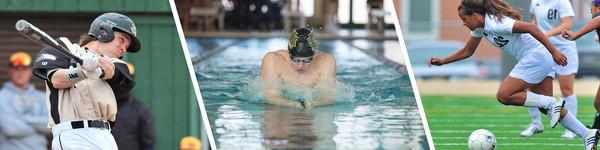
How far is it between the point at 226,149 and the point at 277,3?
8.43 metres

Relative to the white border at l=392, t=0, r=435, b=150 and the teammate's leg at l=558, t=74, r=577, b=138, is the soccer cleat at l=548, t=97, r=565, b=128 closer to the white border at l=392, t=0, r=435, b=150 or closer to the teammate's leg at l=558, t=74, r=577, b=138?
the white border at l=392, t=0, r=435, b=150

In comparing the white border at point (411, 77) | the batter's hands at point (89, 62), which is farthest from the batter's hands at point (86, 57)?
the white border at point (411, 77)

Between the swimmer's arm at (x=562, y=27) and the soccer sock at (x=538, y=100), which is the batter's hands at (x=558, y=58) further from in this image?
the swimmer's arm at (x=562, y=27)

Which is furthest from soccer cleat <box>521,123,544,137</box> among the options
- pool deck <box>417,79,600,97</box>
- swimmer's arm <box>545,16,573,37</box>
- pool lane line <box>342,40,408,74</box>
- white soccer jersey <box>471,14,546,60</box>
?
pool deck <box>417,79,600,97</box>

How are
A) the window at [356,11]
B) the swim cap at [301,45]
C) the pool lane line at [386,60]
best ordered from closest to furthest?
the swim cap at [301,45]
the pool lane line at [386,60]
the window at [356,11]

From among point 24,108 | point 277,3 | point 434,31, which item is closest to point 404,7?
point 434,31

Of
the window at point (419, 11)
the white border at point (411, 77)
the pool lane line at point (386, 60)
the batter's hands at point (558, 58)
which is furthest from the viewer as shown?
the window at point (419, 11)

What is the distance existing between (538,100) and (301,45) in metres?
2.49

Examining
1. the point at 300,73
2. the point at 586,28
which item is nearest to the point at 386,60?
the point at 586,28

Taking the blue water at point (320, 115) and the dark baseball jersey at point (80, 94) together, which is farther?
the blue water at point (320, 115)

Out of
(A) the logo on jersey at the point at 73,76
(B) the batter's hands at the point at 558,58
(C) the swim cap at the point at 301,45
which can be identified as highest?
(A) the logo on jersey at the point at 73,76

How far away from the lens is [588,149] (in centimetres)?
962

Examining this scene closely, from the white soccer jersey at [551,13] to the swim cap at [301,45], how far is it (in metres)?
4.06

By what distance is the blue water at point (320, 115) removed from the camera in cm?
806
